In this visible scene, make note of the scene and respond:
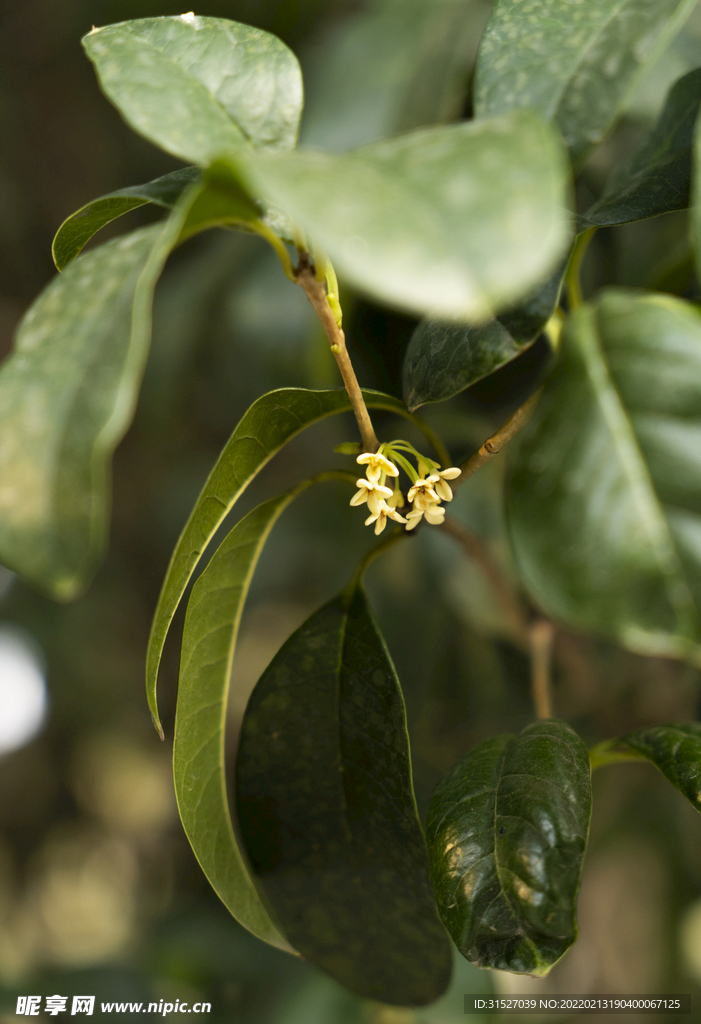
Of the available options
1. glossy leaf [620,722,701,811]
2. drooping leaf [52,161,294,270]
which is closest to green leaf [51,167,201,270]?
drooping leaf [52,161,294,270]

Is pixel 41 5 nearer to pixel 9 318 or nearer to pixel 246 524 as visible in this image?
pixel 9 318

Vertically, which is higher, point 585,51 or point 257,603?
point 585,51

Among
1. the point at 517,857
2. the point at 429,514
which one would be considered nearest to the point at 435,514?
the point at 429,514

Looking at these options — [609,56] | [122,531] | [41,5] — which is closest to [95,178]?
[41,5]

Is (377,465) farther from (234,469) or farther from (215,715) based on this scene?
(215,715)

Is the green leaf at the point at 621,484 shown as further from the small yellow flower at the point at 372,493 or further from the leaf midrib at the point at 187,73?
the leaf midrib at the point at 187,73

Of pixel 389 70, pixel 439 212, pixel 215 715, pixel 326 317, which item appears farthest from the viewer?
pixel 389 70

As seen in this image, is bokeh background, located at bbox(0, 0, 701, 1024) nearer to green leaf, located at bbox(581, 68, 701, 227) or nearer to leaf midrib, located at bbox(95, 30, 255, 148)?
green leaf, located at bbox(581, 68, 701, 227)
